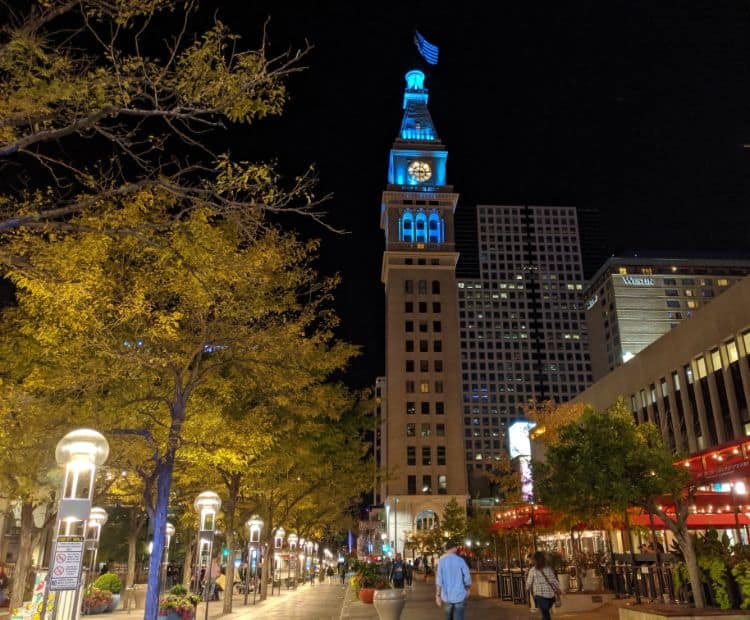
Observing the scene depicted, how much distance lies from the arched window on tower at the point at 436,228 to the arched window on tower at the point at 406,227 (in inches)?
132

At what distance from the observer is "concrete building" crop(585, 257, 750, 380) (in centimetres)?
13238

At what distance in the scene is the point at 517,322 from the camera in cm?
16562

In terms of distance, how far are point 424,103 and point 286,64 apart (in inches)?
4765

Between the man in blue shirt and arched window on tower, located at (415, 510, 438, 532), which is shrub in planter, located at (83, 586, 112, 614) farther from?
arched window on tower, located at (415, 510, 438, 532)

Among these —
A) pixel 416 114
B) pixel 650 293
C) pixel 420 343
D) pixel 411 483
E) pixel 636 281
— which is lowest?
pixel 411 483

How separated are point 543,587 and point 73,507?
9385 mm

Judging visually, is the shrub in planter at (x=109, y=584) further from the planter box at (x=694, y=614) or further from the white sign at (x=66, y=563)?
the planter box at (x=694, y=614)

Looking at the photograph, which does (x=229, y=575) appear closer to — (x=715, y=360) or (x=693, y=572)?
(x=693, y=572)


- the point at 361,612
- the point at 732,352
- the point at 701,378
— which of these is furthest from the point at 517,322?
the point at 361,612

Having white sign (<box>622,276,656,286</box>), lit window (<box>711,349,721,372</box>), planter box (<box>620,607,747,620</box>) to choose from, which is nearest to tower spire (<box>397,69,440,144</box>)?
white sign (<box>622,276,656,286</box>)

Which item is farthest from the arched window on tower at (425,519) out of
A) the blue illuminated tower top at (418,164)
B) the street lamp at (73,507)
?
the street lamp at (73,507)

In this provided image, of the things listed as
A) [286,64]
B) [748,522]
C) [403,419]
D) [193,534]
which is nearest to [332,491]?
[193,534]

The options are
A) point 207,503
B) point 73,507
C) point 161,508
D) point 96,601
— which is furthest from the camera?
point 96,601

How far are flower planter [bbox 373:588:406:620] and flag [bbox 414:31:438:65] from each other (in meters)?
126
